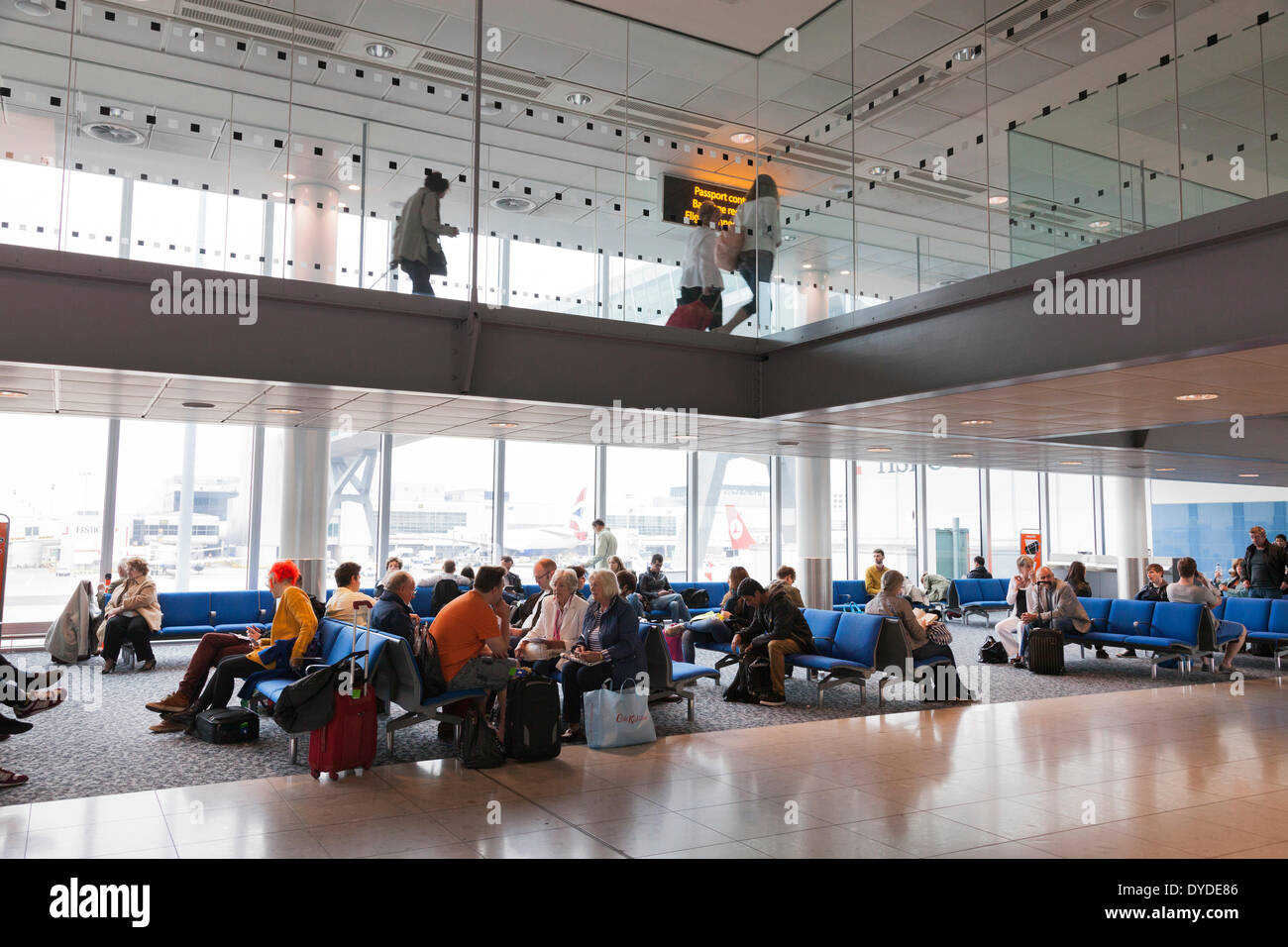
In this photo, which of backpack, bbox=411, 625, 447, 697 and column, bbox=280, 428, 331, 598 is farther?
column, bbox=280, 428, 331, 598

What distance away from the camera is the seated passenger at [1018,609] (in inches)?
527

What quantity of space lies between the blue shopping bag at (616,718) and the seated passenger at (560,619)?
666 mm

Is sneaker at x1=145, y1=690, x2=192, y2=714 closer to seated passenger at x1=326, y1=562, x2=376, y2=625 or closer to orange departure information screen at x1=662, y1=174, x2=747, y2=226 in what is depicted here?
seated passenger at x1=326, y1=562, x2=376, y2=625

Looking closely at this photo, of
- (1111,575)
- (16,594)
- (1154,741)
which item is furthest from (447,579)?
(1111,575)

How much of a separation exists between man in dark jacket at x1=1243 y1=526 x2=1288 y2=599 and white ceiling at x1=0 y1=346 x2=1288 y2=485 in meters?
2.05

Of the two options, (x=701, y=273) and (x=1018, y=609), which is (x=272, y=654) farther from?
(x=1018, y=609)

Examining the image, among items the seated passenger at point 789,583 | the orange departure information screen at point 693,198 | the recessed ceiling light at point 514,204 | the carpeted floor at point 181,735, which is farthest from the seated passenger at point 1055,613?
the recessed ceiling light at point 514,204

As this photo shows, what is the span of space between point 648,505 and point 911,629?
983 cm

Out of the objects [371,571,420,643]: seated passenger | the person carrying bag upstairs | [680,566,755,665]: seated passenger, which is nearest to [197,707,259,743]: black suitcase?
[371,571,420,643]: seated passenger

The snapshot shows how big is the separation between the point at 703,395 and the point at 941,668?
415 centimetres

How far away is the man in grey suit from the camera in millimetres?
13000

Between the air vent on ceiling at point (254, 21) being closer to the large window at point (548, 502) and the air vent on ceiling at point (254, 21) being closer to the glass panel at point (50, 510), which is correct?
the glass panel at point (50, 510)
